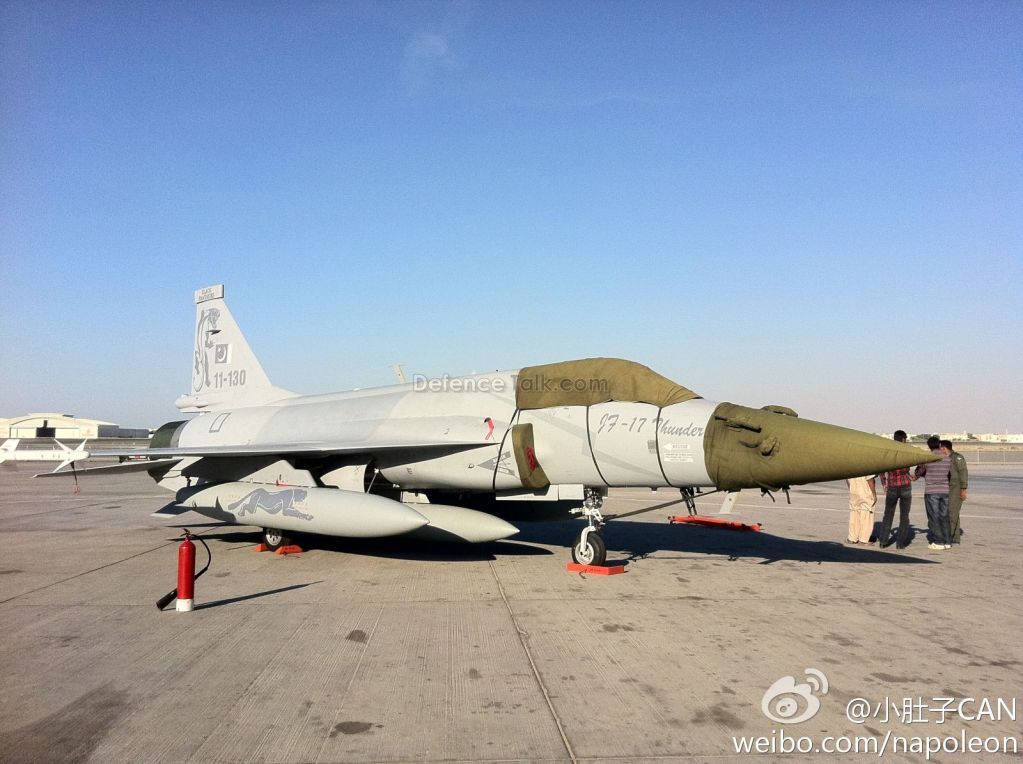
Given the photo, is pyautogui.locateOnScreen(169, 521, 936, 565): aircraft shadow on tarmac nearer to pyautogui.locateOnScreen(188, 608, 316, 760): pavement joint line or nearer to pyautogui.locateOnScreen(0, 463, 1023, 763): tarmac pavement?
pyautogui.locateOnScreen(0, 463, 1023, 763): tarmac pavement

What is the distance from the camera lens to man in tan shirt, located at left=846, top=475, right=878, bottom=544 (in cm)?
1084

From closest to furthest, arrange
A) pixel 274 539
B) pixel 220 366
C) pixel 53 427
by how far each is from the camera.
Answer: pixel 274 539
pixel 220 366
pixel 53 427

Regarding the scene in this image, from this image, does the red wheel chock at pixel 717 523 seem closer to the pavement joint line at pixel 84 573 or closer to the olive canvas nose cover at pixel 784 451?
the olive canvas nose cover at pixel 784 451

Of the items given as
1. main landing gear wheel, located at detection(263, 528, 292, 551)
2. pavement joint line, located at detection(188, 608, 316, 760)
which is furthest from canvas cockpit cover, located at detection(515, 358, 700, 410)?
main landing gear wheel, located at detection(263, 528, 292, 551)

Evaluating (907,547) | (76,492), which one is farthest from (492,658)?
(76,492)

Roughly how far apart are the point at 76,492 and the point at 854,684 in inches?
974

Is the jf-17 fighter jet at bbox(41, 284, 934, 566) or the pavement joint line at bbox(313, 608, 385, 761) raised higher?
the jf-17 fighter jet at bbox(41, 284, 934, 566)

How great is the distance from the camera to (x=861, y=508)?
11117 mm

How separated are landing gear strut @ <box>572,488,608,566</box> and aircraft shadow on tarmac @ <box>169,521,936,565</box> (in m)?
0.89

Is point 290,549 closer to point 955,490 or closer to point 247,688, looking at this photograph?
point 247,688

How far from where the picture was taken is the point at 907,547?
11023 mm

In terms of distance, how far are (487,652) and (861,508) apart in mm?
8476

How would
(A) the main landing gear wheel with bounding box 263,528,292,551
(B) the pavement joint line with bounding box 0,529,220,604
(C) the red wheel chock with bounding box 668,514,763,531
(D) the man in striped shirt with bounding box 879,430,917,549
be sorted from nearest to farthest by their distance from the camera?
(B) the pavement joint line with bounding box 0,529,220,604
(A) the main landing gear wheel with bounding box 263,528,292,551
(D) the man in striped shirt with bounding box 879,430,917,549
(C) the red wheel chock with bounding box 668,514,763,531

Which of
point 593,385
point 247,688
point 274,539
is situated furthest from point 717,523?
point 247,688
